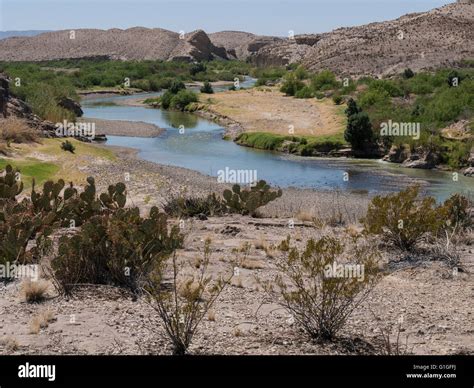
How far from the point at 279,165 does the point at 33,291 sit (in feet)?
73.5

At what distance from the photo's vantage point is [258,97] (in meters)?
55.9

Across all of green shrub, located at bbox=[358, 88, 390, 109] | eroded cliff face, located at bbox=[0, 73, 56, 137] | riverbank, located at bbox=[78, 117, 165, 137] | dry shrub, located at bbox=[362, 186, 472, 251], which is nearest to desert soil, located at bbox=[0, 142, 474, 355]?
dry shrub, located at bbox=[362, 186, 472, 251]

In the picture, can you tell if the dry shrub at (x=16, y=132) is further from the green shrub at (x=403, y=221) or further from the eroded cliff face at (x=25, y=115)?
the green shrub at (x=403, y=221)

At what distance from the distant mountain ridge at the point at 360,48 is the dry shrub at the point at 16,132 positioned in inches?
1469

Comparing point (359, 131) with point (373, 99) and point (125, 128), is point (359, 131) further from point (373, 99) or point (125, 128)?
point (125, 128)

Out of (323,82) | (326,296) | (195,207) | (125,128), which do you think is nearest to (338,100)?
(323,82)

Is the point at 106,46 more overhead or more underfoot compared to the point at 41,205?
more overhead

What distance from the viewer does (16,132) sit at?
28.4m

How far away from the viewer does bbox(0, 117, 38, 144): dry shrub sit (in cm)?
2803

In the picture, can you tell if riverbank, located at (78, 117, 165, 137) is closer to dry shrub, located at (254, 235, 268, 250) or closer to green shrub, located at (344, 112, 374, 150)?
green shrub, located at (344, 112, 374, 150)
